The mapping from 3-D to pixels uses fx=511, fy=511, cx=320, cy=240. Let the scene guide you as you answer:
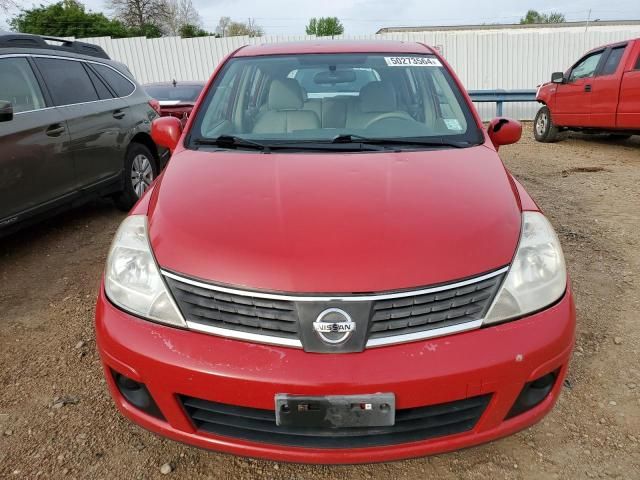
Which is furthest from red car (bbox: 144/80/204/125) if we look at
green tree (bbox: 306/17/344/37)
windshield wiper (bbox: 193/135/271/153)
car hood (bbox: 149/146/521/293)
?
green tree (bbox: 306/17/344/37)

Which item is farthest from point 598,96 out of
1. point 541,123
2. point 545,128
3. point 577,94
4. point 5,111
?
point 5,111

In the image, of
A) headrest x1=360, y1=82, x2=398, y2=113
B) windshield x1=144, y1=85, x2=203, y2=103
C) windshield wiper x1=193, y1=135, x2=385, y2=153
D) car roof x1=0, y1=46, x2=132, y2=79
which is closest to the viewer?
Result: windshield wiper x1=193, y1=135, x2=385, y2=153

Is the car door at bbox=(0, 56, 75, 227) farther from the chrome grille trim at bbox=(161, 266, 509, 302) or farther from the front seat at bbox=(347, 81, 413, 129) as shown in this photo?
the chrome grille trim at bbox=(161, 266, 509, 302)

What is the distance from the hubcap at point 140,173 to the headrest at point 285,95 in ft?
8.75

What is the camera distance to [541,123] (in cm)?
951

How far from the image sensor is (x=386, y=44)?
10.3 ft

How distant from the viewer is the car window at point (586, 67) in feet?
27.5

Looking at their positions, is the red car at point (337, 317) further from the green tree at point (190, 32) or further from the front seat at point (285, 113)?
the green tree at point (190, 32)

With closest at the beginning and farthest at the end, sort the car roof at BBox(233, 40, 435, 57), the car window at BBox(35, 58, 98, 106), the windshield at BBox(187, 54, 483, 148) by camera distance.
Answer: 1. the windshield at BBox(187, 54, 483, 148)
2. the car roof at BBox(233, 40, 435, 57)
3. the car window at BBox(35, 58, 98, 106)

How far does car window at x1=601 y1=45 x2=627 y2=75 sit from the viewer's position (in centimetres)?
781

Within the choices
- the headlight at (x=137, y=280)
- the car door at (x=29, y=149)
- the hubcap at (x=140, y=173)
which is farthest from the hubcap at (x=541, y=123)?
the headlight at (x=137, y=280)

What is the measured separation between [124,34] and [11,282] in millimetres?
38500

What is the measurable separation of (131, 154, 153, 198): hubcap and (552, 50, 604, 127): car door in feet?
22.6

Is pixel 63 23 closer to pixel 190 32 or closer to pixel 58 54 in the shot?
pixel 190 32
